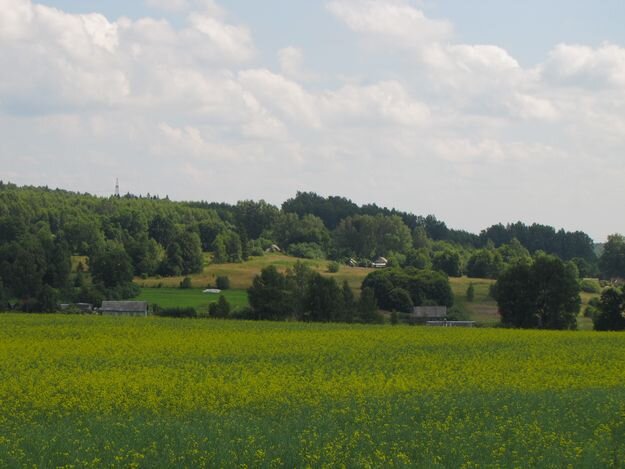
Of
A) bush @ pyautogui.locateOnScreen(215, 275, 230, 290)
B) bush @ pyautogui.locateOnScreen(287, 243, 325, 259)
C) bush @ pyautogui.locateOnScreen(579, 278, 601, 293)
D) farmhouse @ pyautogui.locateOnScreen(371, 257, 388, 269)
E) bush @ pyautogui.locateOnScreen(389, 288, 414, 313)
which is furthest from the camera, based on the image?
bush @ pyautogui.locateOnScreen(287, 243, 325, 259)

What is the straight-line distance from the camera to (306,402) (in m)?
25.2

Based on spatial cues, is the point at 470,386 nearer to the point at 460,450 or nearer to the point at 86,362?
the point at 460,450

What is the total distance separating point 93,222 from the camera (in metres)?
148

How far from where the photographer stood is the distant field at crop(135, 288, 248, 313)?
87750 millimetres

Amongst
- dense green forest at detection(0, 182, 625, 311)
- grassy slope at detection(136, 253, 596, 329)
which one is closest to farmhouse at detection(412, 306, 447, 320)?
grassy slope at detection(136, 253, 596, 329)

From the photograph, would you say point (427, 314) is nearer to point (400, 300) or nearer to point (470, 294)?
point (400, 300)

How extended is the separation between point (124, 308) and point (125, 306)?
0.25 metres

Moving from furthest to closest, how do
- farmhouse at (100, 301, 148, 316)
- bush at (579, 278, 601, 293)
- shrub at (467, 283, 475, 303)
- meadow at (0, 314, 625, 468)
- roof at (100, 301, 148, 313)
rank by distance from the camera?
bush at (579, 278, 601, 293) → shrub at (467, 283, 475, 303) → roof at (100, 301, 148, 313) → farmhouse at (100, 301, 148, 316) → meadow at (0, 314, 625, 468)

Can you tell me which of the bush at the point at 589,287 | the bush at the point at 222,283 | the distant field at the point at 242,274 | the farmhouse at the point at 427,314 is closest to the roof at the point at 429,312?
the farmhouse at the point at 427,314

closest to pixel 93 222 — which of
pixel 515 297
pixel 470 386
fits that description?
A: pixel 515 297

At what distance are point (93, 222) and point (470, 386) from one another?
4929 inches

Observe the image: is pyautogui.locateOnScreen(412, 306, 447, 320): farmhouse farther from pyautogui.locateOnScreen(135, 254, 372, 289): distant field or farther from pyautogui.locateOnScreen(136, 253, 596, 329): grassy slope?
pyautogui.locateOnScreen(135, 254, 372, 289): distant field

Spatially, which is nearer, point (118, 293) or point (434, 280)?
point (118, 293)

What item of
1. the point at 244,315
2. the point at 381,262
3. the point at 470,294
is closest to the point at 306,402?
the point at 244,315
